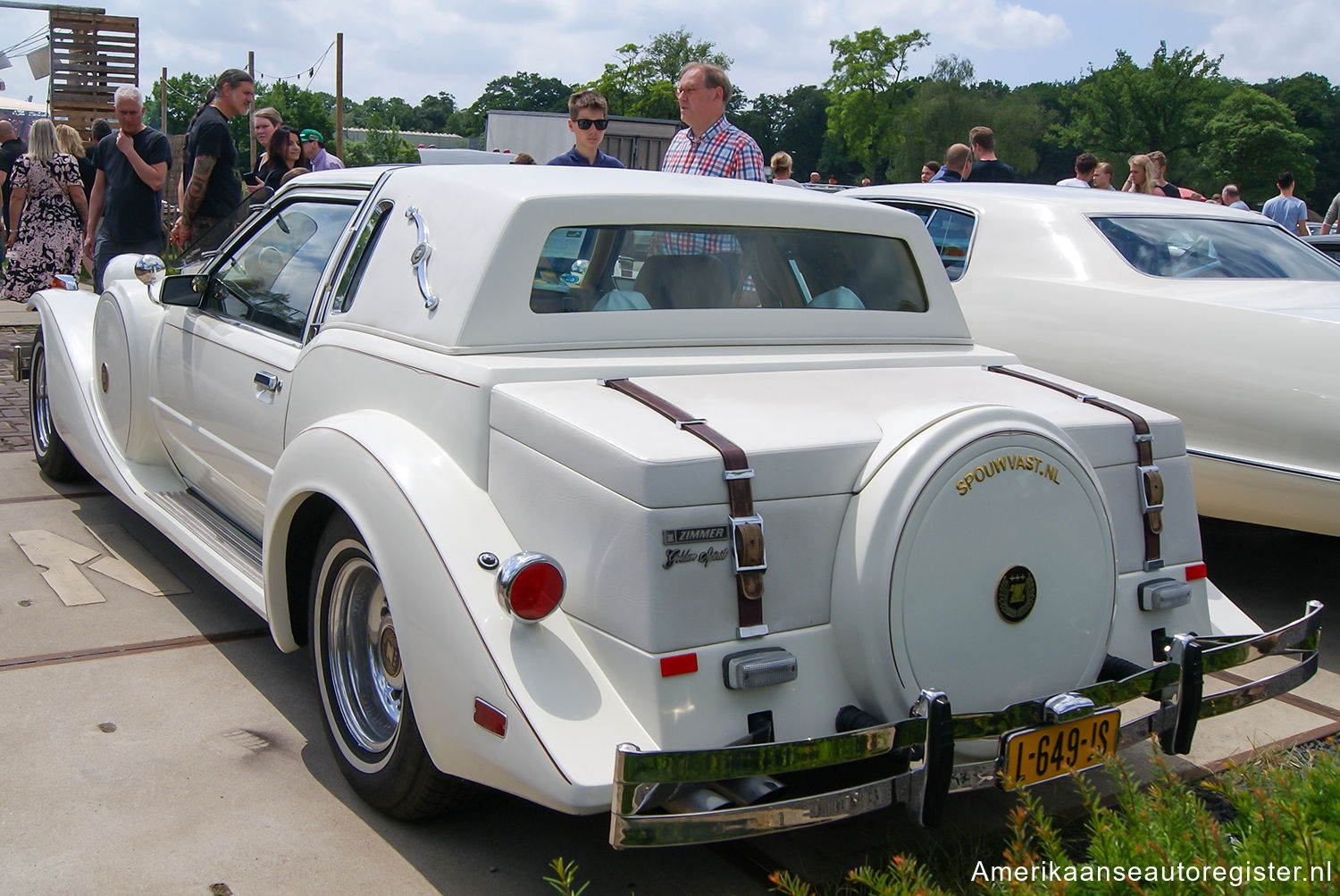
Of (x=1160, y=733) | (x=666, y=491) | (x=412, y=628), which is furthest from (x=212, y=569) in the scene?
(x=1160, y=733)

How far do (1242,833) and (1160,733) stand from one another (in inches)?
10.8

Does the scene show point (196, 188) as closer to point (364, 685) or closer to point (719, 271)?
point (719, 271)

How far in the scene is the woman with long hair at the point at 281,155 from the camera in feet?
28.2

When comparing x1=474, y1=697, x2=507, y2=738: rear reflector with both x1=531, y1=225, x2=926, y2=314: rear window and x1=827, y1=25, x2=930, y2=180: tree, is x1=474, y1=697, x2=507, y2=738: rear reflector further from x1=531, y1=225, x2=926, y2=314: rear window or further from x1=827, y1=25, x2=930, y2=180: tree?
x1=827, y1=25, x2=930, y2=180: tree

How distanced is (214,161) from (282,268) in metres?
3.92

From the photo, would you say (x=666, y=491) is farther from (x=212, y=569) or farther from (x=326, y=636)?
(x=212, y=569)

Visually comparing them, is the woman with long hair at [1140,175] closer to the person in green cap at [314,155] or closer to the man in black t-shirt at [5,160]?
the person in green cap at [314,155]

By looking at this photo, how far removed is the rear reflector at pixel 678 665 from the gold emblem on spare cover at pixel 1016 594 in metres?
0.72

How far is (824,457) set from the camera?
2475mm

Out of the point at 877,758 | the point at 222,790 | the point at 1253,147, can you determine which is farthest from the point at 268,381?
the point at 1253,147

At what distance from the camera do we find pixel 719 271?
11.3 feet

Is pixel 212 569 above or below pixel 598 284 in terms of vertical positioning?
below

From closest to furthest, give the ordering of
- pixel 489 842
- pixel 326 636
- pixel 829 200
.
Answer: pixel 489 842, pixel 326 636, pixel 829 200

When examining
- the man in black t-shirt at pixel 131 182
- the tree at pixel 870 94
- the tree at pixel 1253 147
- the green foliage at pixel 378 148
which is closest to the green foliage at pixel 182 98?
the green foliage at pixel 378 148
